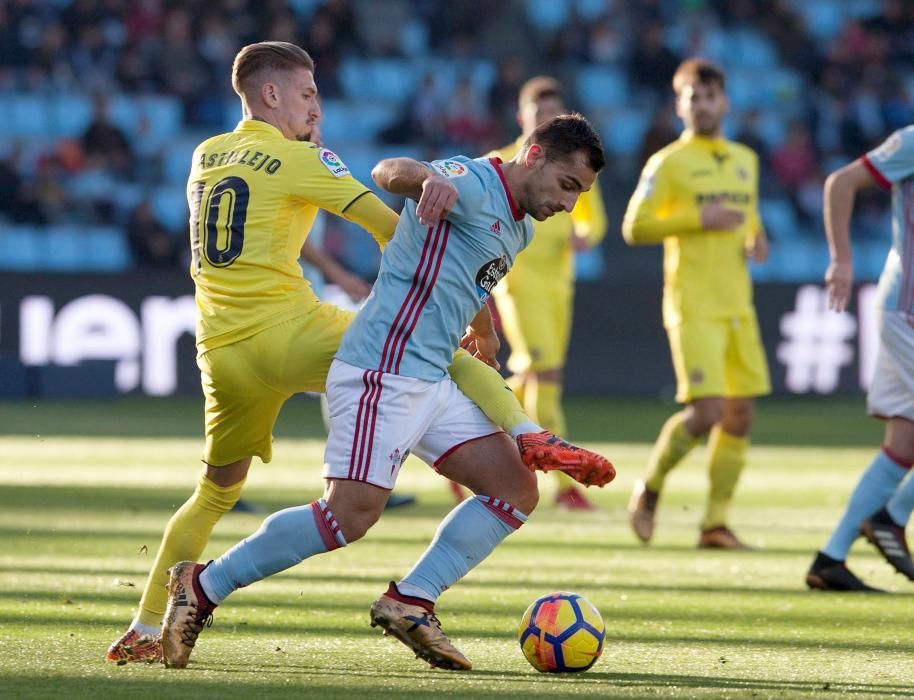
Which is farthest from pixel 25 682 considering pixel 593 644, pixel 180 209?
pixel 180 209

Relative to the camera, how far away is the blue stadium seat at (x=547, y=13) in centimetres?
2369

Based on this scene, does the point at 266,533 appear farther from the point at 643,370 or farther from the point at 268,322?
the point at 643,370

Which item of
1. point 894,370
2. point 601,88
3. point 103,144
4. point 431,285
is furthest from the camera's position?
point 601,88

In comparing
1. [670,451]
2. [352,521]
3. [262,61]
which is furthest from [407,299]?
[670,451]

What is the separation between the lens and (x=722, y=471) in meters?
8.72

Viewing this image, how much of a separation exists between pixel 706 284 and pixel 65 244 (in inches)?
476

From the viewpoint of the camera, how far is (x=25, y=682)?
4.71m

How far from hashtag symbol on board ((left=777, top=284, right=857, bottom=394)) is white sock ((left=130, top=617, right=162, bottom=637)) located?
13.5 m

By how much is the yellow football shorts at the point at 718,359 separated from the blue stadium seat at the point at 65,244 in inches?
465

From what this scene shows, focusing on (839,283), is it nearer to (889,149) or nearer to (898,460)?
(889,149)

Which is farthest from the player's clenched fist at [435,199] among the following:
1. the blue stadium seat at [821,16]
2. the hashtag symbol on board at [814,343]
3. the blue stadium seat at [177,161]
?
the blue stadium seat at [821,16]

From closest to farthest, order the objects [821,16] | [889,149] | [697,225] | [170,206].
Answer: [889,149] → [697,225] → [170,206] → [821,16]

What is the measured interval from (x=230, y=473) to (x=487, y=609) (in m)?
1.47

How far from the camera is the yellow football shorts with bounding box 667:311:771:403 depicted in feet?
28.2
